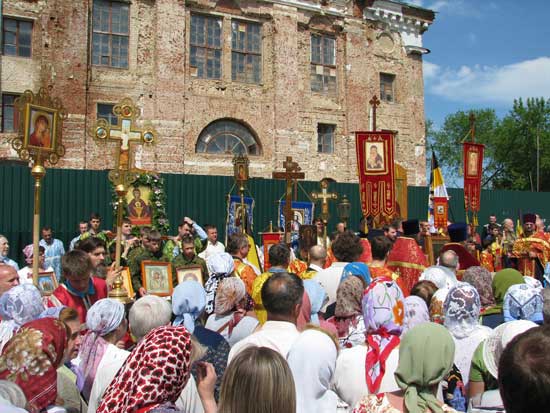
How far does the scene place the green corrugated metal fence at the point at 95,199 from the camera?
16109mm

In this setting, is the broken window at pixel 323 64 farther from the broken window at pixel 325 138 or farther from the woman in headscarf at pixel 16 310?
the woman in headscarf at pixel 16 310

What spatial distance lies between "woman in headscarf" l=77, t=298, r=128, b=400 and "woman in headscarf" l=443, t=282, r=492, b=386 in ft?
7.69

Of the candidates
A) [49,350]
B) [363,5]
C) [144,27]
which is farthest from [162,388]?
[363,5]

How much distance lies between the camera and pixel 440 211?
54.8 ft

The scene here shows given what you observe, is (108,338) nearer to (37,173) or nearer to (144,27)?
(37,173)

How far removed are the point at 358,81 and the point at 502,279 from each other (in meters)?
22.0

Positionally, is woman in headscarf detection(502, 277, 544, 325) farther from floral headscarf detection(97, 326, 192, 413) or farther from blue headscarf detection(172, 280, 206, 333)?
floral headscarf detection(97, 326, 192, 413)

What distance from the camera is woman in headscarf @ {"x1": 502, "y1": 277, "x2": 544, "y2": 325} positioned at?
15.2 feet

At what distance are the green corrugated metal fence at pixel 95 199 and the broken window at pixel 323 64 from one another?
6113mm

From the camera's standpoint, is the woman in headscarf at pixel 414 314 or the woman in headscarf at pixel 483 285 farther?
the woman in headscarf at pixel 483 285

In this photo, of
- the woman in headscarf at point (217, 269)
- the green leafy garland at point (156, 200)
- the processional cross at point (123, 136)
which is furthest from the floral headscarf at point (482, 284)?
the green leafy garland at point (156, 200)

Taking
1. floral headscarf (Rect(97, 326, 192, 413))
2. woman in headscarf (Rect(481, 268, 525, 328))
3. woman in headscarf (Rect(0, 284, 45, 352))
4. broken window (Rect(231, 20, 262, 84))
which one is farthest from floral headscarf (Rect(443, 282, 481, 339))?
broken window (Rect(231, 20, 262, 84))

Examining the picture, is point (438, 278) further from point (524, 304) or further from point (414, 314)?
point (414, 314)

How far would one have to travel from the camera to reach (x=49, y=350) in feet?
9.99
